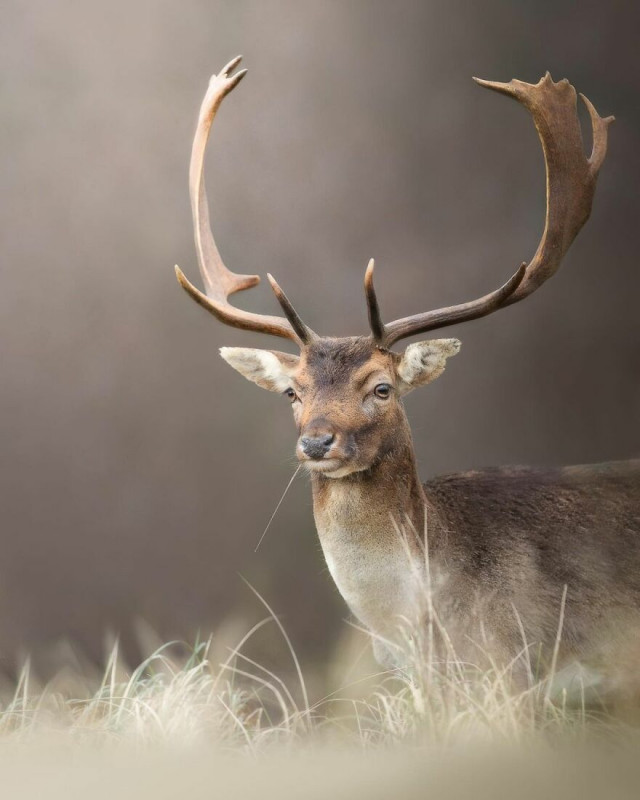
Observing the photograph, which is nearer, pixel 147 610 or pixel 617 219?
pixel 617 219

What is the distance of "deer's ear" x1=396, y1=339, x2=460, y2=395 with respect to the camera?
3.39m

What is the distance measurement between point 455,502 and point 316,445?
68 centimetres

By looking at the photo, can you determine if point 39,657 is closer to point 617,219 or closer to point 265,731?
point 265,731

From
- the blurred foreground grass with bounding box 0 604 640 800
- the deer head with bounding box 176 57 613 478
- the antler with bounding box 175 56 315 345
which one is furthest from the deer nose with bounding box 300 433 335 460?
the antler with bounding box 175 56 315 345

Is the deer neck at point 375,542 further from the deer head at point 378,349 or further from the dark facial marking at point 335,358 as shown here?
the dark facial marking at point 335,358

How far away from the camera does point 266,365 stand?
3574 mm

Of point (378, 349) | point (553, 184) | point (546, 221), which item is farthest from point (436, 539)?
point (553, 184)

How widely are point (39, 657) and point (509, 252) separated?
122 inches

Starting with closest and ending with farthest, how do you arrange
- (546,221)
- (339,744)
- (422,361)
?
(339,744) → (422,361) → (546,221)

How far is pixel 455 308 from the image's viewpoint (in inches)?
139

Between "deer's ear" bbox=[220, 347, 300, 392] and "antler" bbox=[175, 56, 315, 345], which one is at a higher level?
"antler" bbox=[175, 56, 315, 345]

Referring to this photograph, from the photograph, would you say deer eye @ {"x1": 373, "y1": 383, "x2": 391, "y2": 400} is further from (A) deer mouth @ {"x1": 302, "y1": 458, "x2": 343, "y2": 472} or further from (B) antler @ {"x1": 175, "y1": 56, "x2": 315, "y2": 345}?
(B) antler @ {"x1": 175, "y1": 56, "x2": 315, "y2": 345}

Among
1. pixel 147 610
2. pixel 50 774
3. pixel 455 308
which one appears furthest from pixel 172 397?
pixel 50 774

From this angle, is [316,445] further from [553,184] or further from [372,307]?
[553,184]
